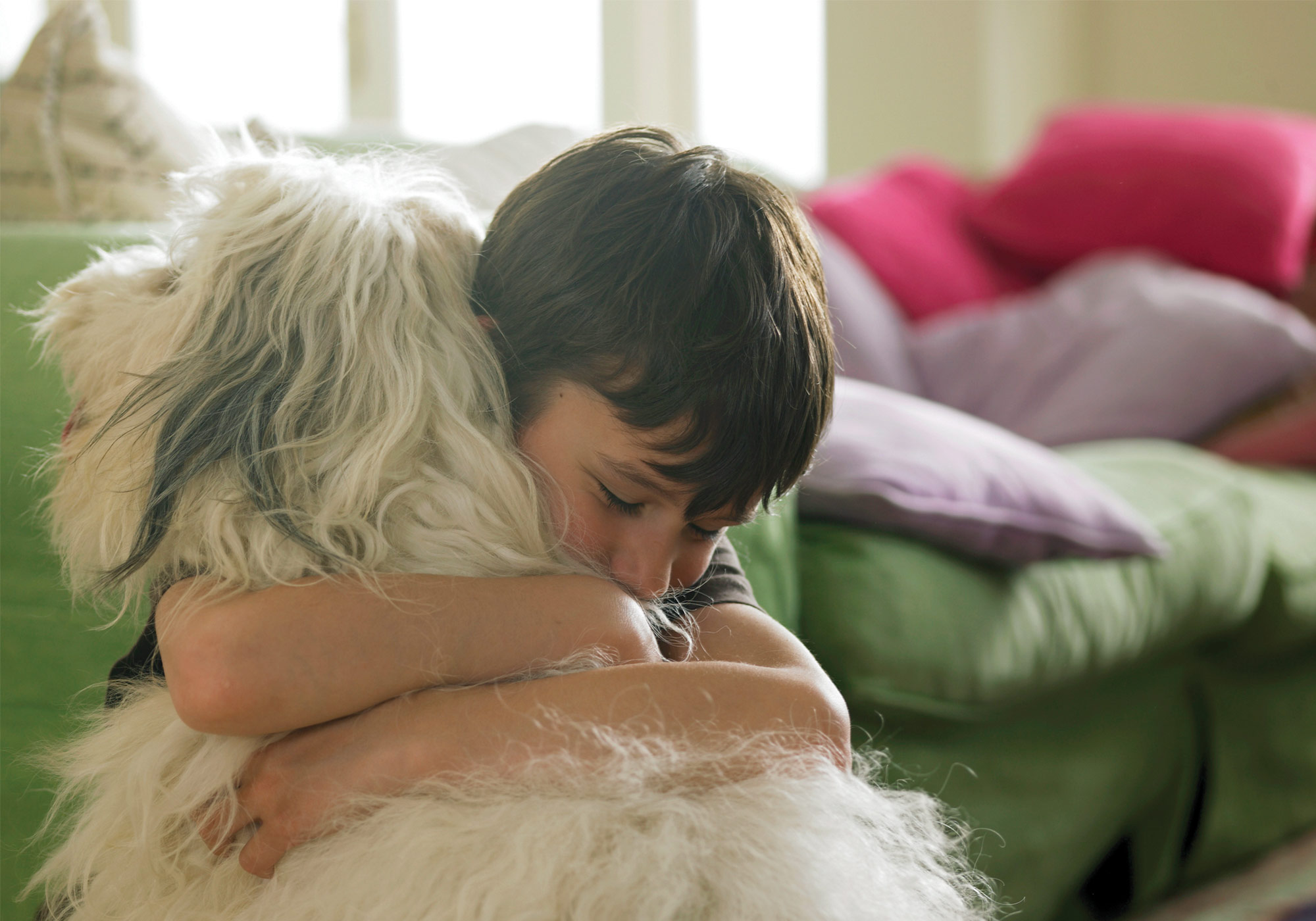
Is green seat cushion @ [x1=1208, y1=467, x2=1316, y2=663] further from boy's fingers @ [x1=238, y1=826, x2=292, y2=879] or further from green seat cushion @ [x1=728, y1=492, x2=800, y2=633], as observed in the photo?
boy's fingers @ [x1=238, y1=826, x2=292, y2=879]

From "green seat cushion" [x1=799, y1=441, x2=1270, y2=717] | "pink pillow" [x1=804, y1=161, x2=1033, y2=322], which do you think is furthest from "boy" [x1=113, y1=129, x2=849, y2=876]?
"pink pillow" [x1=804, y1=161, x2=1033, y2=322]

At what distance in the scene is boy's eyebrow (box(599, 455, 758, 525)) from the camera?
57 centimetres

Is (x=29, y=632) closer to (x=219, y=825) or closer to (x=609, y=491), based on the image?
(x=219, y=825)

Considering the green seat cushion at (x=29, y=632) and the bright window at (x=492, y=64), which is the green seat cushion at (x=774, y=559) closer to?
the green seat cushion at (x=29, y=632)

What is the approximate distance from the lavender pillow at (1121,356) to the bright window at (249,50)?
1.61m

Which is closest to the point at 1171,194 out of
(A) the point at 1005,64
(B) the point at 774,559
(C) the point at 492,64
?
(A) the point at 1005,64

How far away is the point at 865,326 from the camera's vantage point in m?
1.70

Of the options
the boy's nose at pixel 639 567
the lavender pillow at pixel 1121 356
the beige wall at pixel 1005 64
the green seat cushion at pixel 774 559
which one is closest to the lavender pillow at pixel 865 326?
the lavender pillow at pixel 1121 356

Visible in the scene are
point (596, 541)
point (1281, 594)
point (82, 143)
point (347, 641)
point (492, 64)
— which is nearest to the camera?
point (347, 641)

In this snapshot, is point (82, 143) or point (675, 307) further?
point (82, 143)

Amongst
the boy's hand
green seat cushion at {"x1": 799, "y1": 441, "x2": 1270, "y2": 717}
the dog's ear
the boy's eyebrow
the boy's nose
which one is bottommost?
green seat cushion at {"x1": 799, "y1": 441, "x2": 1270, "y2": 717}

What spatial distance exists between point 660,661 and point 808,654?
0.39 ft

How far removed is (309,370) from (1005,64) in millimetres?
2747

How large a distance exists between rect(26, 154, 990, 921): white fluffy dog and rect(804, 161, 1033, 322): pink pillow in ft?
4.77
